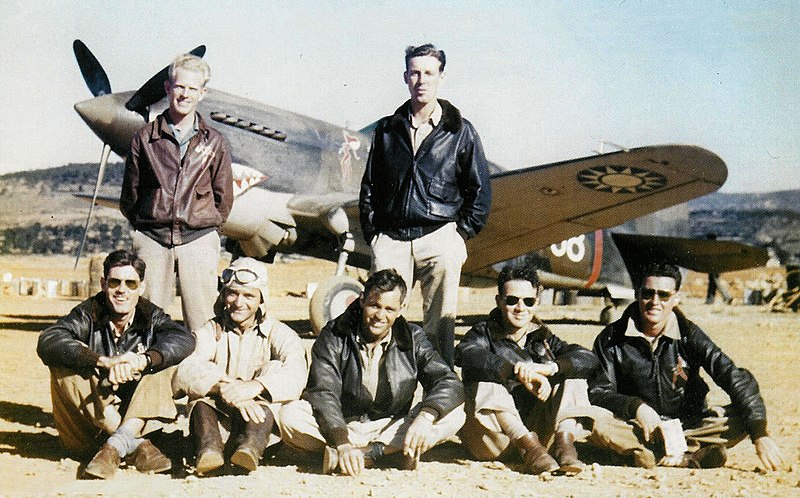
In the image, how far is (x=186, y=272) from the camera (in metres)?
3.99

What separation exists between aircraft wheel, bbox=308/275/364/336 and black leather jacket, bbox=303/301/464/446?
4152mm

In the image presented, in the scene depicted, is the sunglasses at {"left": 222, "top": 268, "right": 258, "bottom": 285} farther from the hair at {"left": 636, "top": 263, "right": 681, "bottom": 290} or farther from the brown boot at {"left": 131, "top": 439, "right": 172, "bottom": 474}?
the hair at {"left": 636, "top": 263, "right": 681, "bottom": 290}

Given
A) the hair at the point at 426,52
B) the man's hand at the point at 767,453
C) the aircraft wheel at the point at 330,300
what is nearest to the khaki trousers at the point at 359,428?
the man's hand at the point at 767,453

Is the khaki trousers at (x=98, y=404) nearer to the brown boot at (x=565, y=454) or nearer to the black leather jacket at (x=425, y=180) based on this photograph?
the black leather jacket at (x=425, y=180)

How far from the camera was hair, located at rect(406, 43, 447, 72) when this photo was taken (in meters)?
3.84

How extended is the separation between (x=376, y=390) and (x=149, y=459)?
968mm

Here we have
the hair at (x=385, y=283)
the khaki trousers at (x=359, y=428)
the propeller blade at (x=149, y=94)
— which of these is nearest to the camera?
the khaki trousers at (x=359, y=428)

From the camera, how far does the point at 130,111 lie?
8.41 m

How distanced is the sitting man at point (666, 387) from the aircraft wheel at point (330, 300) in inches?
167

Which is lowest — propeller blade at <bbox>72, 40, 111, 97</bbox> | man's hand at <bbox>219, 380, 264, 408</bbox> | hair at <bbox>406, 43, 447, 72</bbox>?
man's hand at <bbox>219, 380, 264, 408</bbox>

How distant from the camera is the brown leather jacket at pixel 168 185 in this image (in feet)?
12.7

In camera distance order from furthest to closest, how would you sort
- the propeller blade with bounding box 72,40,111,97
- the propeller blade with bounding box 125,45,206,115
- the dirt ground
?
1. the propeller blade with bounding box 72,40,111,97
2. the propeller blade with bounding box 125,45,206,115
3. the dirt ground

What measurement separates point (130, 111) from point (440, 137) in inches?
212

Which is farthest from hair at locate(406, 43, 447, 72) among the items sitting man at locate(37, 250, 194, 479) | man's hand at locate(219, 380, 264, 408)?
man's hand at locate(219, 380, 264, 408)
